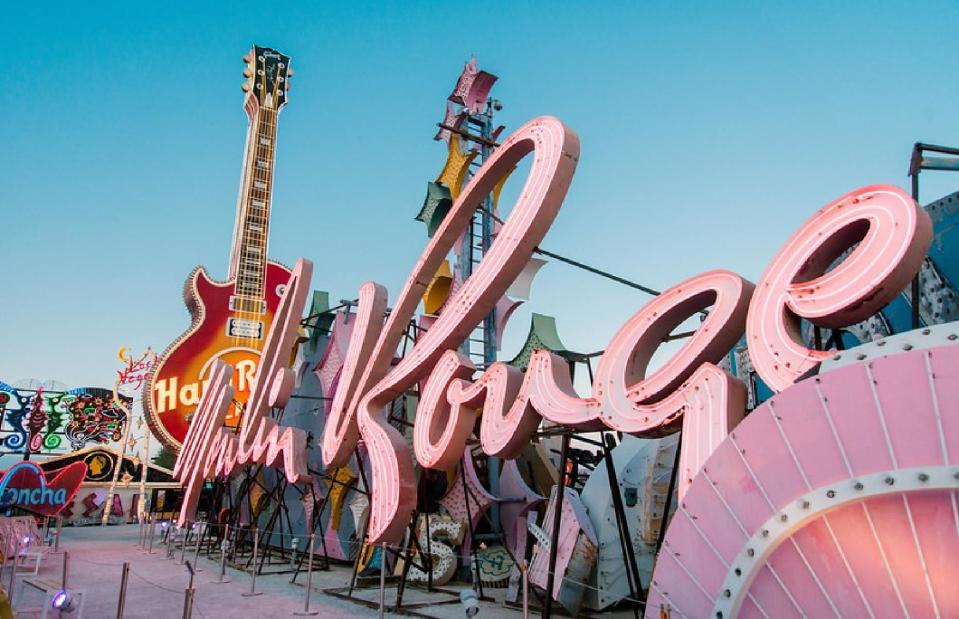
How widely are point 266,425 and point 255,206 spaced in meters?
31.1

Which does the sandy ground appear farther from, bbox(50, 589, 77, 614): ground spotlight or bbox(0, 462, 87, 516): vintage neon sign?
bbox(0, 462, 87, 516): vintage neon sign

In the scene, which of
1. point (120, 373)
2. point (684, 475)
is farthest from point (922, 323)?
point (120, 373)

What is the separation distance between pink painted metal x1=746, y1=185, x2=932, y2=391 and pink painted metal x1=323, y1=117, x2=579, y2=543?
3.54 meters

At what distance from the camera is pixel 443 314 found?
398 inches

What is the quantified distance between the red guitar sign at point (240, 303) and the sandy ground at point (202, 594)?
17.2 m

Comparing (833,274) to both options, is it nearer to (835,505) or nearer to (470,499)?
(835,505)

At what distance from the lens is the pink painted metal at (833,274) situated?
4961mm

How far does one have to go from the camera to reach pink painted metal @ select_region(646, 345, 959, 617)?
13.6 ft

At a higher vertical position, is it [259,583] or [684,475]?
[684,475]

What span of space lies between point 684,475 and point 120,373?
47825 millimetres

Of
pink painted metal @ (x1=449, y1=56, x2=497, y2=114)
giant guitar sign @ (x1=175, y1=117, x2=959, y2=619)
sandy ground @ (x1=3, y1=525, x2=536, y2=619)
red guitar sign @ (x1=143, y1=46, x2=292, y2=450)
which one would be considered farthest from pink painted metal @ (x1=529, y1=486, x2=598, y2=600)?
red guitar sign @ (x1=143, y1=46, x2=292, y2=450)

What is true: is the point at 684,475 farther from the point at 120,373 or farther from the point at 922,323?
the point at 120,373

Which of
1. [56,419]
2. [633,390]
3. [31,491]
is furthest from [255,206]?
[633,390]

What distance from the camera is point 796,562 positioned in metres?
4.79
